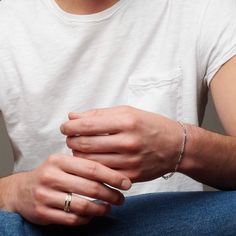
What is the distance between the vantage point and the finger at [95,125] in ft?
2.13

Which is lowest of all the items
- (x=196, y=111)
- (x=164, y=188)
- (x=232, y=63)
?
(x=164, y=188)

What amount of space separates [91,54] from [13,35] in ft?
0.56

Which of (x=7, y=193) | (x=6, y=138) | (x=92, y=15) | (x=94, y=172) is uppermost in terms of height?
(x=92, y=15)

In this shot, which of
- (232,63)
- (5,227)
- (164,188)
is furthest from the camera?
(164,188)

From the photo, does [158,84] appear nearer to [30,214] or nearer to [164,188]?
[164,188]

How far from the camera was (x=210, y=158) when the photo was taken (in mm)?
756

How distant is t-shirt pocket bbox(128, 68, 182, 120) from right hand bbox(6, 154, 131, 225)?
1.13 ft

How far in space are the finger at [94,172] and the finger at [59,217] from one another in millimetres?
56

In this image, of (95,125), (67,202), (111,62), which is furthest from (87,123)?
(111,62)

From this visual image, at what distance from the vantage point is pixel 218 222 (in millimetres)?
627

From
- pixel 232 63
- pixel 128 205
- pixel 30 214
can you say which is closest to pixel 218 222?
pixel 128 205

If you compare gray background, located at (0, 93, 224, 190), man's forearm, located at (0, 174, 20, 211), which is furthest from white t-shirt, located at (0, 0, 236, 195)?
gray background, located at (0, 93, 224, 190)

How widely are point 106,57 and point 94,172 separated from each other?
1.25 ft

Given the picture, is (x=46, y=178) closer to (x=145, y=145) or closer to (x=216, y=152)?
(x=145, y=145)
